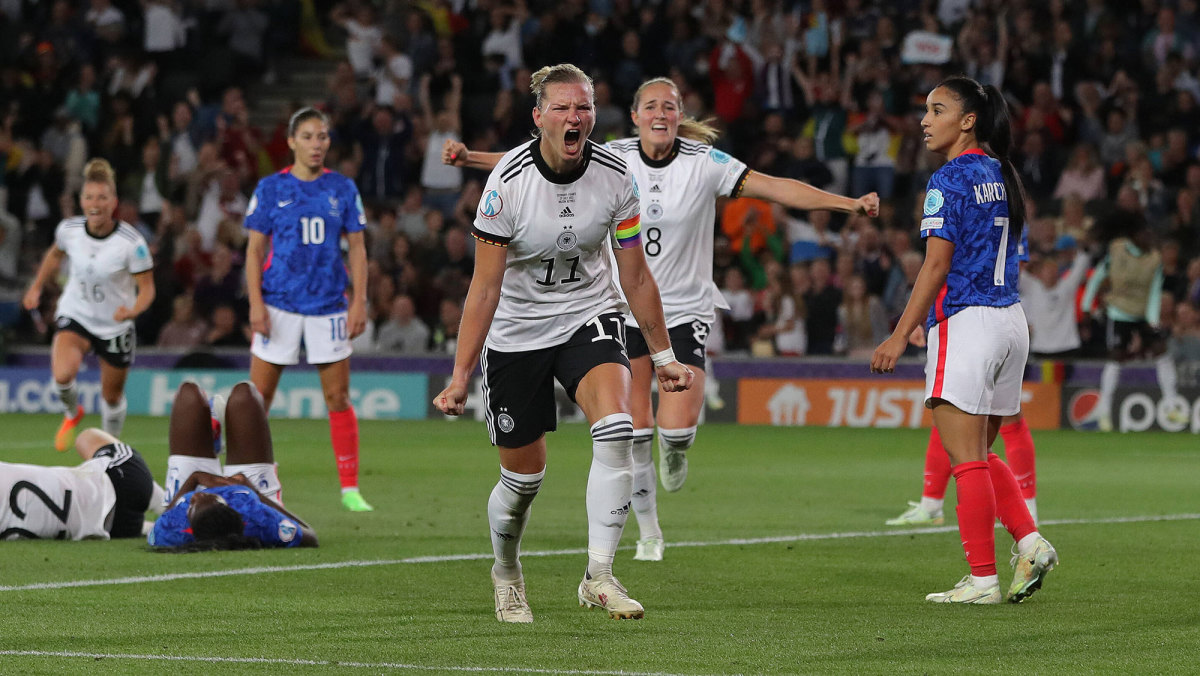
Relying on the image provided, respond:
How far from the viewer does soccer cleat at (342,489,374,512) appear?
11.1 m

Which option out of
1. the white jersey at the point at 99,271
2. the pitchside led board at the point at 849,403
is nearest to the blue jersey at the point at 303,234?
the white jersey at the point at 99,271

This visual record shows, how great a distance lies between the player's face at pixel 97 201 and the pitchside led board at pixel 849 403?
8927mm

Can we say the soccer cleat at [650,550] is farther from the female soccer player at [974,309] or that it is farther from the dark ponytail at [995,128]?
the dark ponytail at [995,128]

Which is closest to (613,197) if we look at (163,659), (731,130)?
(163,659)

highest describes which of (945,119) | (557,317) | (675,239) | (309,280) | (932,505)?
(945,119)

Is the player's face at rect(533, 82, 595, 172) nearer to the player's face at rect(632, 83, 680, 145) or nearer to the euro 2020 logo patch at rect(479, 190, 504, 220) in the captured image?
the euro 2020 logo patch at rect(479, 190, 504, 220)

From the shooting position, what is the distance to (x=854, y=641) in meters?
6.19

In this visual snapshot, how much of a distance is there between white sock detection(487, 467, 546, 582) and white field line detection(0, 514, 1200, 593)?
164cm

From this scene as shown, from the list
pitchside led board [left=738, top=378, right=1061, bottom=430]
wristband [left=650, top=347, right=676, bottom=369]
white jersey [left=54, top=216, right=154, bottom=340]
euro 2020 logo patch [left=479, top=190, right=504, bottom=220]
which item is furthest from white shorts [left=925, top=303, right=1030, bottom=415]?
pitchside led board [left=738, top=378, right=1061, bottom=430]

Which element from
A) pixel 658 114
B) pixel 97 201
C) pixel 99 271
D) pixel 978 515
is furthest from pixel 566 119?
pixel 99 271

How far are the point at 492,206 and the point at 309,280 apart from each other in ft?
16.5

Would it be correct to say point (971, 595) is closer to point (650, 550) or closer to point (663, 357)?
point (663, 357)

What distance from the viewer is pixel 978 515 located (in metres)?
7.14

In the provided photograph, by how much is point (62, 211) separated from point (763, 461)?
44.4 ft
